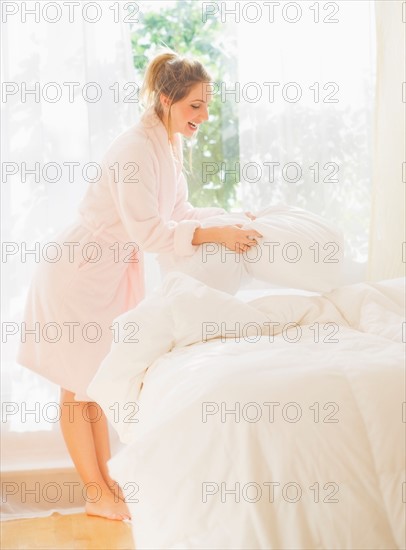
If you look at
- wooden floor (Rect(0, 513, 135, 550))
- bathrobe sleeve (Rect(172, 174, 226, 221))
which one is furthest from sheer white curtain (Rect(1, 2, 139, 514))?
bathrobe sleeve (Rect(172, 174, 226, 221))

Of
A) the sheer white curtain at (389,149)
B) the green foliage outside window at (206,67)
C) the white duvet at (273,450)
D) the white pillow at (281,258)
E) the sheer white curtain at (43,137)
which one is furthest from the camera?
the green foliage outside window at (206,67)

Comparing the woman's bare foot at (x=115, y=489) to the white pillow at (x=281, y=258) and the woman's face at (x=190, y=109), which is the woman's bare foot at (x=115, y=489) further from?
the woman's face at (x=190, y=109)

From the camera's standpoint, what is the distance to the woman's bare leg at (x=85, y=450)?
290cm

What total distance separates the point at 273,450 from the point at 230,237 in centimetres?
114

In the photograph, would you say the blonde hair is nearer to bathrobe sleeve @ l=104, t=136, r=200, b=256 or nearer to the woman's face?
the woman's face

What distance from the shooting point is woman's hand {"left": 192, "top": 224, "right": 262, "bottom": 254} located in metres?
2.59

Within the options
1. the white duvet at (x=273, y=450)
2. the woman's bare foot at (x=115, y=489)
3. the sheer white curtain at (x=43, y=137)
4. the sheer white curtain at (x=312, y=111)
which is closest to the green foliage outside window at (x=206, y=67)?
the sheer white curtain at (x=312, y=111)

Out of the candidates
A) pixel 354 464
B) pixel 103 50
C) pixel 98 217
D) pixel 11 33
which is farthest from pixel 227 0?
pixel 354 464

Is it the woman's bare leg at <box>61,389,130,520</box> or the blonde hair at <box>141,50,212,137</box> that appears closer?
the blonde hair at <box>141,50,212,137</box>

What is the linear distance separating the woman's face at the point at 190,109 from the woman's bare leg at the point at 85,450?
945mm

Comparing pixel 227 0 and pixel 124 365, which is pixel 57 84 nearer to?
pixel 227 0

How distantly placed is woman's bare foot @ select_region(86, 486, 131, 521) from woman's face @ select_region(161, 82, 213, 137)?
3.95ft

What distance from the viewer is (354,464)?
4.98 ft

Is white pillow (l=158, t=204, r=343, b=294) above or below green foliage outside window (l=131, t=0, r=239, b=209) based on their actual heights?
below
